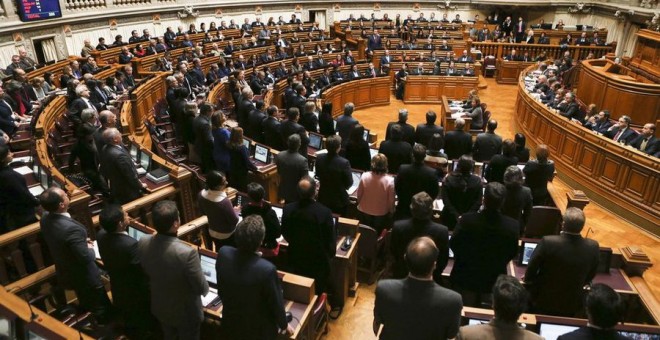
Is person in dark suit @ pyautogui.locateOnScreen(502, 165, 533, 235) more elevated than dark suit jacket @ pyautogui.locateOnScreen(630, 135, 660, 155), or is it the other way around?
person in dark suit @ pyautogui.locateOnScreen(502, 165, 533, 235)

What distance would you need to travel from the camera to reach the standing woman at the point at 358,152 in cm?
536

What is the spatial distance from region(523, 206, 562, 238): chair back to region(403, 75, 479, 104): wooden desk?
31.9 ft

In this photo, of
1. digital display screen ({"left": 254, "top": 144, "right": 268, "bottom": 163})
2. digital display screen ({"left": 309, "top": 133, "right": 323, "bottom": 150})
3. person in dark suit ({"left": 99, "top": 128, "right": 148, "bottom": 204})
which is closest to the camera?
person in dark suit ({"left": 99, "top": 128, "right": 148, "bottom": 204})

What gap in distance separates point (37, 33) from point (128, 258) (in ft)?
43.3

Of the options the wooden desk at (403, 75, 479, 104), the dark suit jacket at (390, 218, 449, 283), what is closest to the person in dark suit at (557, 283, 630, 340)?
the dark suit jacket at (390, 218, 449, 283)

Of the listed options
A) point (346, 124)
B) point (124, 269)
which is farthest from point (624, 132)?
point (124, 269)

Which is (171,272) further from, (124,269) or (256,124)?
(256,124)

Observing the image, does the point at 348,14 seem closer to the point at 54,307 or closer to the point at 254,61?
the point at 254,61

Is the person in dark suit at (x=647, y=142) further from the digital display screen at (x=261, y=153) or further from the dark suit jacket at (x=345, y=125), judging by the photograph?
the digital display screen at (x=261, y=153)

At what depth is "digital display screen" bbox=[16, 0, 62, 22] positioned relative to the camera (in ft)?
39.8

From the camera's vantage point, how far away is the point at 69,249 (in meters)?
3.00

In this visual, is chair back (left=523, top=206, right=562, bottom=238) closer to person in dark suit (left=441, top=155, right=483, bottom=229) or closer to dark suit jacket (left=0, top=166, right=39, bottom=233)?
person in dark suit (left=441, top=155, right=483, bottom=229)

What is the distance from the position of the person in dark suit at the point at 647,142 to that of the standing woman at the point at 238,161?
6356 millimetres

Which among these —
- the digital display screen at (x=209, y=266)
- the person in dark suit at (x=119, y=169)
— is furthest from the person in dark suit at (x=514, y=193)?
the person in dark suit at (x=119, y=169)
